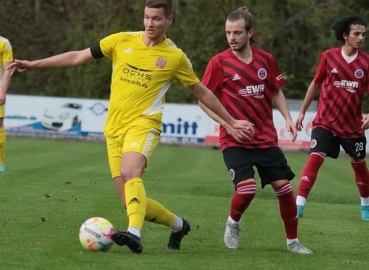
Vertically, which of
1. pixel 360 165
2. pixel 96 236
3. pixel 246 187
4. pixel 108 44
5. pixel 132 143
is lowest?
pixel 360 165

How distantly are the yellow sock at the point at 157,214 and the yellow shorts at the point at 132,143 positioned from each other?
368 mm

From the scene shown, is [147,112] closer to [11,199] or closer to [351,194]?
[11,199]

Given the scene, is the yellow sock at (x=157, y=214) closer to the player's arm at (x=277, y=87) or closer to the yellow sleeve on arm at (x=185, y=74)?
the yellow sleeve on arm at (x=185, y=74)

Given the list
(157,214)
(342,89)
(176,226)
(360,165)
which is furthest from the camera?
(360,165)

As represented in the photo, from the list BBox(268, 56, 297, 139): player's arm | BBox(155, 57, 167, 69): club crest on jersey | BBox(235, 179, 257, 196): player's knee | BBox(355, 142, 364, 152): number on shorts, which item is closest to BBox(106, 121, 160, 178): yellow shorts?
BBox(155, 57, 167, 69): club crest on jersey

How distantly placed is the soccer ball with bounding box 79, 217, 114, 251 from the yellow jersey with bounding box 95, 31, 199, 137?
74cm

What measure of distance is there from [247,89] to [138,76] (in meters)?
1.01

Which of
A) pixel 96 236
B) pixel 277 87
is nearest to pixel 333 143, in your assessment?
pixel 277 87

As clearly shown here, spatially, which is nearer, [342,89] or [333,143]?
[342,89]

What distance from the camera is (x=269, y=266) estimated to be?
7.26 m

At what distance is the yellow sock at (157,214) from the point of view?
784 centimetres

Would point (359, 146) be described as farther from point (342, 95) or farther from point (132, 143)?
point (132, 143)

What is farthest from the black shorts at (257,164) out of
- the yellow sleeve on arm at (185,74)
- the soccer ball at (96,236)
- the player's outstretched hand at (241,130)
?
the soccer ball at (96,236)

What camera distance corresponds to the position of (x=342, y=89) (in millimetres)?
10758
